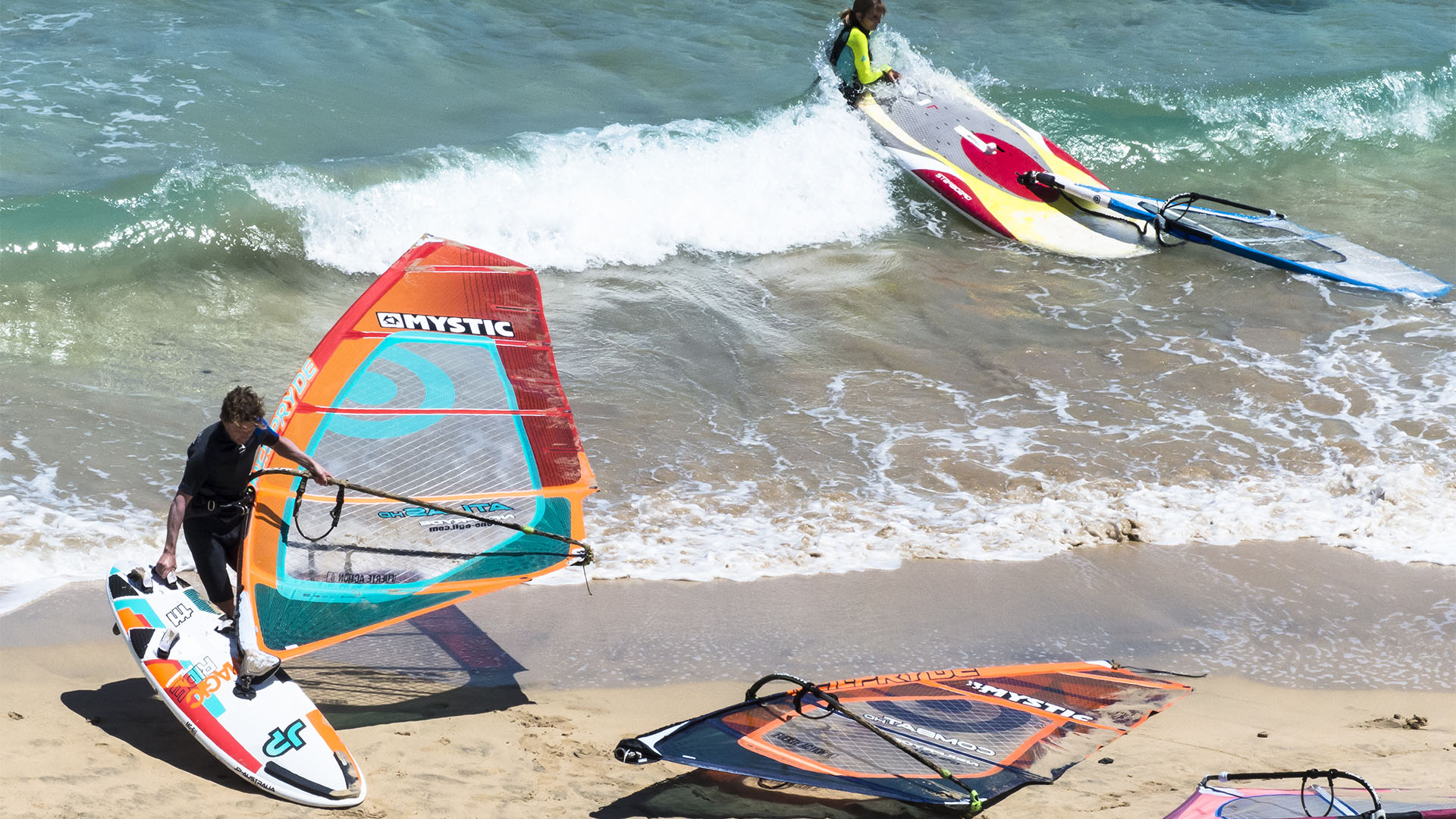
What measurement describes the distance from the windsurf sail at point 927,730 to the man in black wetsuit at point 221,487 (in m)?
1.69

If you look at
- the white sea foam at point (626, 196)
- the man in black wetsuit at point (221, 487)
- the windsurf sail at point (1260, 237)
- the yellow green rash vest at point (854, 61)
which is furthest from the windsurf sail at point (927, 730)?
the yellow green rash vest at point (854, 61)

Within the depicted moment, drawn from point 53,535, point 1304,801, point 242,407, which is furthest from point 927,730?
point 53,535

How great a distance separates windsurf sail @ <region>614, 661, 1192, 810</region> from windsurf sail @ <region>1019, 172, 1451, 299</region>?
627 cm

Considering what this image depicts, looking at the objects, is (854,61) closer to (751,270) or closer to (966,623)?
(751,270)

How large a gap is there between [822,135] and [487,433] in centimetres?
712

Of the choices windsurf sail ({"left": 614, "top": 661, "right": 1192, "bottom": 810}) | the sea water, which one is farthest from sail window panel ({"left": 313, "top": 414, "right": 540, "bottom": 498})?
windsurf sail ({"left": 614, "top": 661, "right": 1192, "bottom": 810})

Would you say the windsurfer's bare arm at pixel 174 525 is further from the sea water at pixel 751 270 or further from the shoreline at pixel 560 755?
the sea water at pixel 751 270

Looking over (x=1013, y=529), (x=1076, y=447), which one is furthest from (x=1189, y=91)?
(x=1013, y=529)

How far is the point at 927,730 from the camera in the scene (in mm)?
4023

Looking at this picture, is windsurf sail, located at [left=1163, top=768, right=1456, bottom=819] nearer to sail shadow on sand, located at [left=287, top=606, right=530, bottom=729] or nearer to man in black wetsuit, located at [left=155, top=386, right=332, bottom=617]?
sail shadow on sand, located at [left=287, top=606, right=530, bottom=729]

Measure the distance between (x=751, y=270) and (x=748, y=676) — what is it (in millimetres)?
5370

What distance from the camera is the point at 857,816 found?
12.6ft

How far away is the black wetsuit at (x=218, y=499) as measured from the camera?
4.15m

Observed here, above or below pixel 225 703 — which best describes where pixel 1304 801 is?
above
